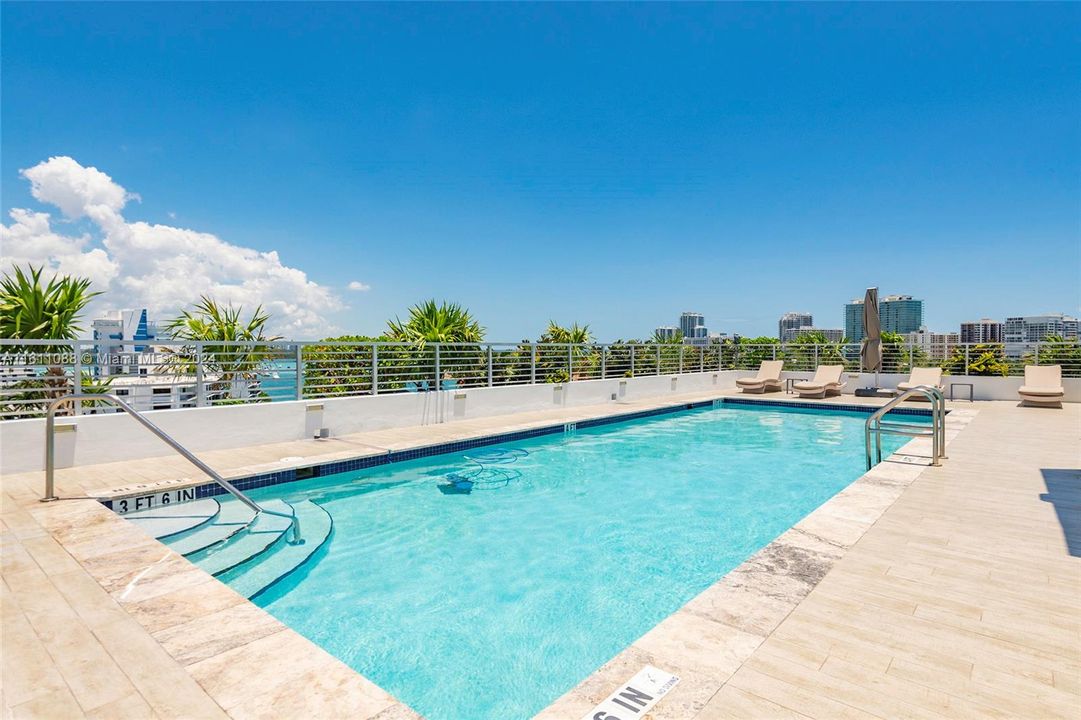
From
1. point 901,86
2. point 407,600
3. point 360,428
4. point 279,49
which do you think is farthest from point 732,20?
point 407,600

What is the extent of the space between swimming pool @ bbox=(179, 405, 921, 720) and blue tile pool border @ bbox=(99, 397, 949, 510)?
0.40 ft

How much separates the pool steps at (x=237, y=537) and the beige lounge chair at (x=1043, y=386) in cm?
1452

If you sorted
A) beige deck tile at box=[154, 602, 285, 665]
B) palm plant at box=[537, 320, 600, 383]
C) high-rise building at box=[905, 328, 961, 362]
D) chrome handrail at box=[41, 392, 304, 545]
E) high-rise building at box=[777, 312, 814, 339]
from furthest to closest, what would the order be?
1. high-rise building at box=[777, 312, 814, 339]
2. high-rise building at box=[905, 328, 961, 362]
3. palm plant at box=[537, 320, 600, 383]
4. chrome handrail at box=[41, 392, 304, 545]
5. beige deck tile at box=[154, 602, 285, 665]

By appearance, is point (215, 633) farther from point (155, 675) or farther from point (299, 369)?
point (299, 369)

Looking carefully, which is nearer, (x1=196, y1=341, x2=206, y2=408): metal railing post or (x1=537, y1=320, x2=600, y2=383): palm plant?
(x1=196, y1=341, x2=206, y2=408): metal railing post

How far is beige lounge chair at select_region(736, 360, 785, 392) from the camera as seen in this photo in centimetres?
1519

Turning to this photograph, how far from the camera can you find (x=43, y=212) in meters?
17.1

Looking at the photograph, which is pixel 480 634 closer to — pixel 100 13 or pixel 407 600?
pixel 407 600

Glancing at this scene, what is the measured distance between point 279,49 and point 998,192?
2523cm

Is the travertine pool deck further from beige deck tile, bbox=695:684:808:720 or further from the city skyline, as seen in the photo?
the city skyline

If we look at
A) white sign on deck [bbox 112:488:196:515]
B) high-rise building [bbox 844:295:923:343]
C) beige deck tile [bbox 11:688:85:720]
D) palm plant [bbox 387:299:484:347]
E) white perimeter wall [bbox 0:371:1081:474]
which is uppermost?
high-rise building [bbox 844:295:923:343]

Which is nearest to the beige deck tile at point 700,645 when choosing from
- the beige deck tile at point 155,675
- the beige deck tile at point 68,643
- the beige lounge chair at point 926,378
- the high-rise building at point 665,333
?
the beige deck tile at point 155,675

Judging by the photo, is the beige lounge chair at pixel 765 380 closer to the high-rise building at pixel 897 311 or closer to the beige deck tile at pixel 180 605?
the high-rise building at pixel 897 311

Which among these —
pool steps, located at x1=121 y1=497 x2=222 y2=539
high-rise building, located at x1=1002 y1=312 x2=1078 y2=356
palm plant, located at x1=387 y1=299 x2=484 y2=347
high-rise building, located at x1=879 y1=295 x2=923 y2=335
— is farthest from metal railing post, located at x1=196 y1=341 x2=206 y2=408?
high-rise building, located at x1=879 y1=295 x2=923 y2=335
